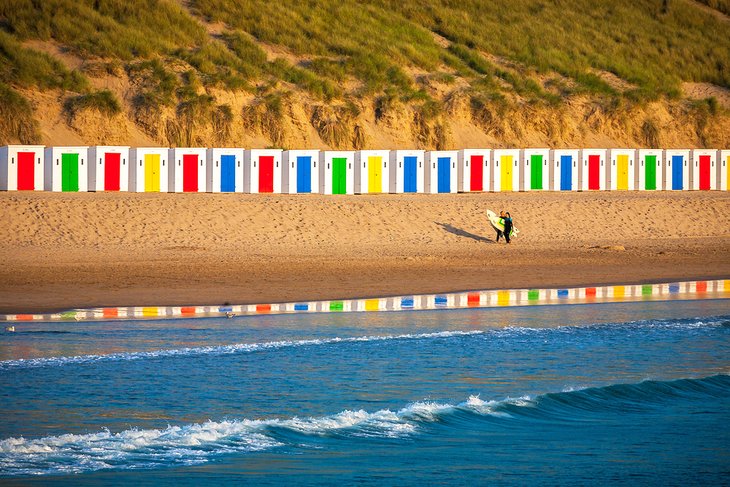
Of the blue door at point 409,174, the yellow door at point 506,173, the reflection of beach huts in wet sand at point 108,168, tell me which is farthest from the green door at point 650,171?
the reflection of beach huts in wet sand at point 108,168

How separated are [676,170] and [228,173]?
12294mm

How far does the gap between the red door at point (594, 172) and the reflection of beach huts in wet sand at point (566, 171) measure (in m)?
0.42

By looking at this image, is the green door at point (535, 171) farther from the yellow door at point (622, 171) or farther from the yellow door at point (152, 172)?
the yellow door at point (152, 172)

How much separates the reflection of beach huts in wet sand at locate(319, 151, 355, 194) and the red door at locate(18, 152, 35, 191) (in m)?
6.51

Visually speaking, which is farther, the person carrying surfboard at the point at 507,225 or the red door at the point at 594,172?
the red door at the point at 594,172

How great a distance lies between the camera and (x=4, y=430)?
8.77 m

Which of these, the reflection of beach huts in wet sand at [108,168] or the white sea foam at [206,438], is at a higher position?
the reflection of beach huts in wet sand at [108,168]

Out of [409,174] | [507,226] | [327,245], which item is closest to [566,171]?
[409,174]

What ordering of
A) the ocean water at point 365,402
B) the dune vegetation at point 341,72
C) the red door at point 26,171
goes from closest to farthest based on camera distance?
the ocean water at point 365,402
the red door at point 26,171
the dune vegetation at point 341,72

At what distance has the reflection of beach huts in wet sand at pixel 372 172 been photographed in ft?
88.3

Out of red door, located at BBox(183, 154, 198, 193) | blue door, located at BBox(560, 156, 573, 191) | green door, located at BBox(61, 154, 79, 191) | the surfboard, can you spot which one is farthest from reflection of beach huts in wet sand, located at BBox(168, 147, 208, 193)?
blue door, located at BBox(560, 156, 573, 191)

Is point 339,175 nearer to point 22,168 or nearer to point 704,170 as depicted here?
point 22,168

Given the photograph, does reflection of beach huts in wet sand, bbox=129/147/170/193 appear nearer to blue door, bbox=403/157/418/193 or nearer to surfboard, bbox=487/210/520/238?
blue door, bbox=403/157/418/193

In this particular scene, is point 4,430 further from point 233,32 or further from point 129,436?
point 233,32
